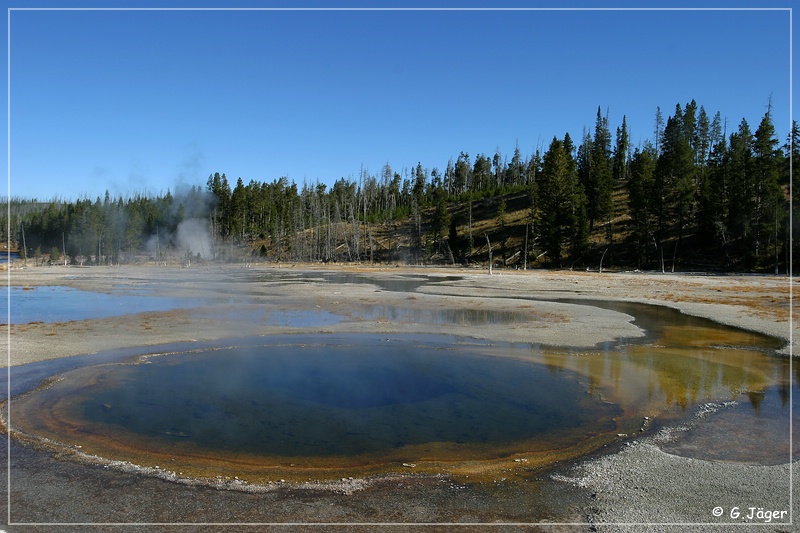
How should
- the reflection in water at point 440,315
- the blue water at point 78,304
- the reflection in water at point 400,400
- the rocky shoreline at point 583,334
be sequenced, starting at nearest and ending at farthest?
the rocky shoreline at point 583,334 → the reflection in water at point 400,400 → the reflection in water at point 440,315 → the blue water at point 78,304

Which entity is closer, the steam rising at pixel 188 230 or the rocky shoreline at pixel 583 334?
the rocky shoreline at pixel 583 334

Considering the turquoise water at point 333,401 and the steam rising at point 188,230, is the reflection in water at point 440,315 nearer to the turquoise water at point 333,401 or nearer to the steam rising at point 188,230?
the turquoise water at point 333,401

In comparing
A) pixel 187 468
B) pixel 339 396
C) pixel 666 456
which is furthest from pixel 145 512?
pixel 666 456

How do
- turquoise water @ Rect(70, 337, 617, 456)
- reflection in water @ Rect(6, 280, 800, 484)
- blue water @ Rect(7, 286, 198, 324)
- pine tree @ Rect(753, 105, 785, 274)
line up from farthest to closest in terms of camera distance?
pine tree @ Rect(753, 105, 785, 274) < blue water @ Rect(7, 286, 198, 324) < turquoise water @ Rect(70, 337, 617, 456) < reflection in water @ Rect(6, 280, 800, 484)

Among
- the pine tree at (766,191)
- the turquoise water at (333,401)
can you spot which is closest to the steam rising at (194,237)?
the pine tree at (766,191)

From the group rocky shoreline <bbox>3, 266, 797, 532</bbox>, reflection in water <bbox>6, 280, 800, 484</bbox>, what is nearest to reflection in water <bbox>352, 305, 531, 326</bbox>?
rocky shoreline <bbox>3, 266, 797, 532</bbox>

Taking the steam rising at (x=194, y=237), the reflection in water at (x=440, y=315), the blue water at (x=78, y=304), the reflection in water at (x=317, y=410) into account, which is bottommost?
the reflection in water at (x=317, y=410)

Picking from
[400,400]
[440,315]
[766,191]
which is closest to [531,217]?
[766,191]

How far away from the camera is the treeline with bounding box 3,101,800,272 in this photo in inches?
2383

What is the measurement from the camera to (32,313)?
92.0ft

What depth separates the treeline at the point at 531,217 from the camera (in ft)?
199

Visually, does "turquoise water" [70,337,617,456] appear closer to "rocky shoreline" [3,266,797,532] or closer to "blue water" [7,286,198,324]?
"rocky shoreline" [3,266,797,532]

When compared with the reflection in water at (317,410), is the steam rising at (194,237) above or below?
above

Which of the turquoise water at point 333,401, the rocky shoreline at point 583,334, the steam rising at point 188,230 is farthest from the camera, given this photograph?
the steam rising at point 188,230
